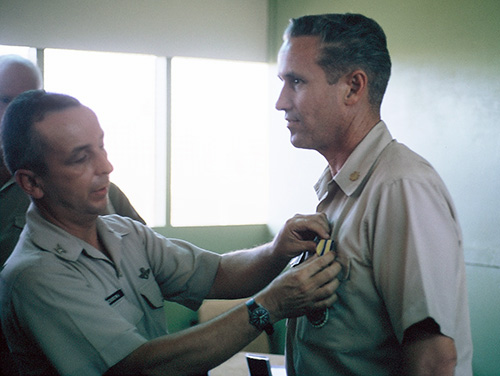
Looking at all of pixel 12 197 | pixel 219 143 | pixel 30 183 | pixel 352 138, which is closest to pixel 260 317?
pixel 352 138

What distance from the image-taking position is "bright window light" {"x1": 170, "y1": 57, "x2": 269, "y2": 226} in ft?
16.6

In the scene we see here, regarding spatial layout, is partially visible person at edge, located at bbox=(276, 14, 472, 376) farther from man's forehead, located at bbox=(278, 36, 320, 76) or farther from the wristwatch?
the wristwatch

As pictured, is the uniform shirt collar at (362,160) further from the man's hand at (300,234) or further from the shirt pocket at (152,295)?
the shirt pocket at (152,295)

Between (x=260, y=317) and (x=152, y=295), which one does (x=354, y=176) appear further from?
(x=152, y=295)

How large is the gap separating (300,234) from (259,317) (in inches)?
13.8

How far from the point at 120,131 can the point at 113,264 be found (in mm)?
3225

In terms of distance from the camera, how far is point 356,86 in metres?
1.65

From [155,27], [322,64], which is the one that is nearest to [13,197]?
[322,64]

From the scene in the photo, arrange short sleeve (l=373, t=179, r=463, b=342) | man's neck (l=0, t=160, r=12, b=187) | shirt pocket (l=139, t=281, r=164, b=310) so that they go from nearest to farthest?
short sleeve (l=373, t=179, r=463, b=342), shirt pocket (l=139, t=281, r=164, b=310), man's neck (l=0, t=160, r=12, b=187)

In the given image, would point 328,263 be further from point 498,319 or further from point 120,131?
point 120,131

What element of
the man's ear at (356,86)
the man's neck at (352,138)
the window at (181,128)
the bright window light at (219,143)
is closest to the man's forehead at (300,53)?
the man's ear at (356,86)

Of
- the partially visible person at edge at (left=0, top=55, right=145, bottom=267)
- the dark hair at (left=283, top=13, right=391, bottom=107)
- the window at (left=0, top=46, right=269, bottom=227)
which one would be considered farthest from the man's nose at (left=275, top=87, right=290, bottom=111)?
the window at (left=0, top=46, right=269, bottom=227)

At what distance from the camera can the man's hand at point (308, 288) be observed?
1.47 metres

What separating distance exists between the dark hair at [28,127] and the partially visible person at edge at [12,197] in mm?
599
